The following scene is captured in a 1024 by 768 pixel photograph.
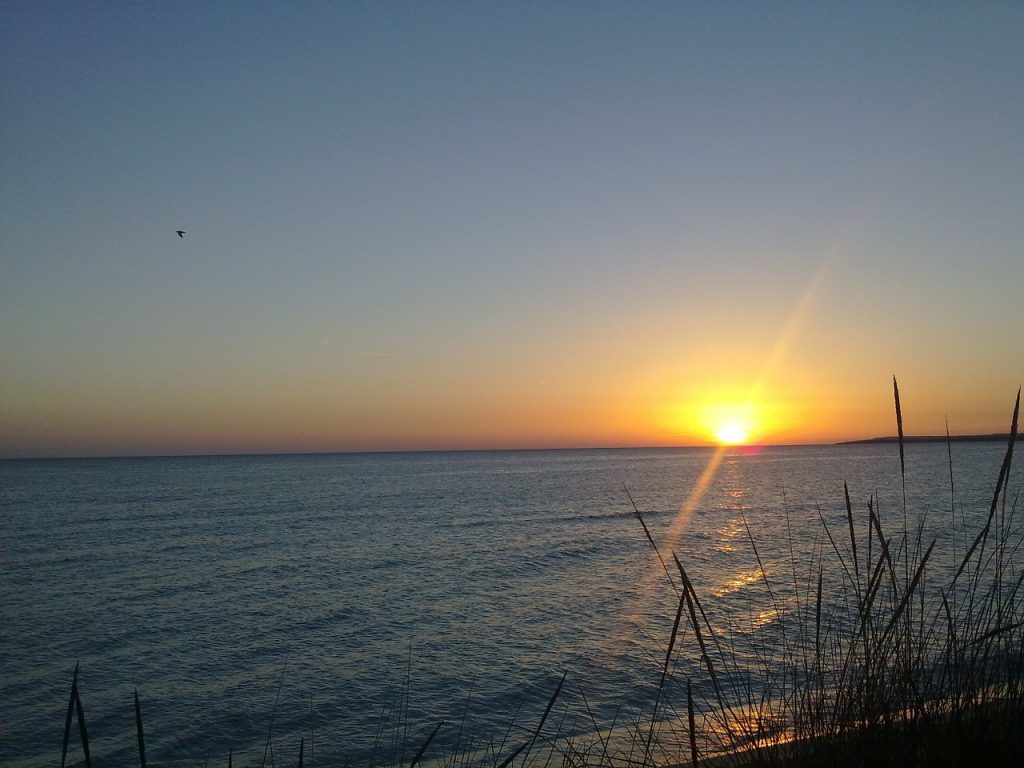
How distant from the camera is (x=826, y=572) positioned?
16.1 metres

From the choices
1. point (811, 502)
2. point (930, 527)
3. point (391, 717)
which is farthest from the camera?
point (811, 502)

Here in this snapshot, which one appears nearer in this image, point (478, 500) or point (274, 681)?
point (274, 681)

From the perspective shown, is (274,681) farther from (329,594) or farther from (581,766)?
(581,766)

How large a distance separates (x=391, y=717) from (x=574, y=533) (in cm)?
2393

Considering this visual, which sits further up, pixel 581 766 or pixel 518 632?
pixel 581 766

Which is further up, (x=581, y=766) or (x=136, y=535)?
(x=581, y=766)

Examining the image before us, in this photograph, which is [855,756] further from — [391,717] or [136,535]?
[136,535]

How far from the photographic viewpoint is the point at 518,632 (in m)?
16.5

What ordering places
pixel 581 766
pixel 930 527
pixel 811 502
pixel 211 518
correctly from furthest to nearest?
pixel 811 502 < pixel 211 518 < pixel 930 527 < pixel 581 766

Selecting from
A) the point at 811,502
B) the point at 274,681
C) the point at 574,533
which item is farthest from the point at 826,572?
the point at 811,502

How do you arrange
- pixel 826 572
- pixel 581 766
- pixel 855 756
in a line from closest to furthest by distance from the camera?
pixel 855 756
pixel 581 766
pixel 826 572

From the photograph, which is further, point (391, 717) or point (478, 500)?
point (478, 500)

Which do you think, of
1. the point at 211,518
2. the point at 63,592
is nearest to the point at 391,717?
the point at 63,592

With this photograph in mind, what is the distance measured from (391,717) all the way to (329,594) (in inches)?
402
